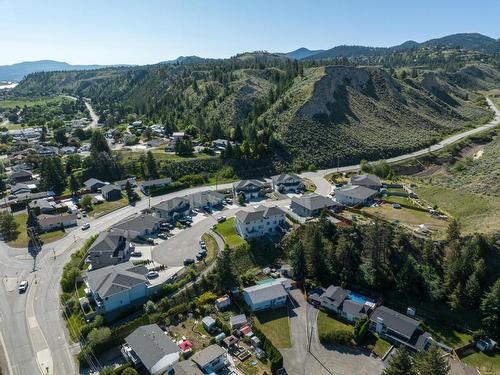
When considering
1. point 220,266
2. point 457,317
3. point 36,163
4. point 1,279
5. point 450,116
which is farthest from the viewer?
point 450,116

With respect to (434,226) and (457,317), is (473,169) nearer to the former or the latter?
(434,226)

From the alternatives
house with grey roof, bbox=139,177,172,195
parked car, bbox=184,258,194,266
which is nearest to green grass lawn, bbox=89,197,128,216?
house with grey roof, bbox=139,177,172,195

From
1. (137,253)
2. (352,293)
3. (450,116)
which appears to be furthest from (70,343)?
(450,116)

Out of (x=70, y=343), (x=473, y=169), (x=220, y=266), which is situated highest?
(x=473, y=169)

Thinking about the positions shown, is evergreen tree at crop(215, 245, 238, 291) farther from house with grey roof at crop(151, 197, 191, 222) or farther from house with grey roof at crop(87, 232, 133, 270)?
house with grey roof at crop(151, 197, 191, 222)

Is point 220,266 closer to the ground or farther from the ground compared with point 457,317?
farther from the ground

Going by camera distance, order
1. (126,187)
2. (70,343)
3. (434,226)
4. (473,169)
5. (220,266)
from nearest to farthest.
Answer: (70,343) → (220,266) → (434,226) → (126,187) → (473,169)

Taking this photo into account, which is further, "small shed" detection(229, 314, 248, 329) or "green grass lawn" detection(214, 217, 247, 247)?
"green grass lawn" detection(214, 217, 247, 247)
